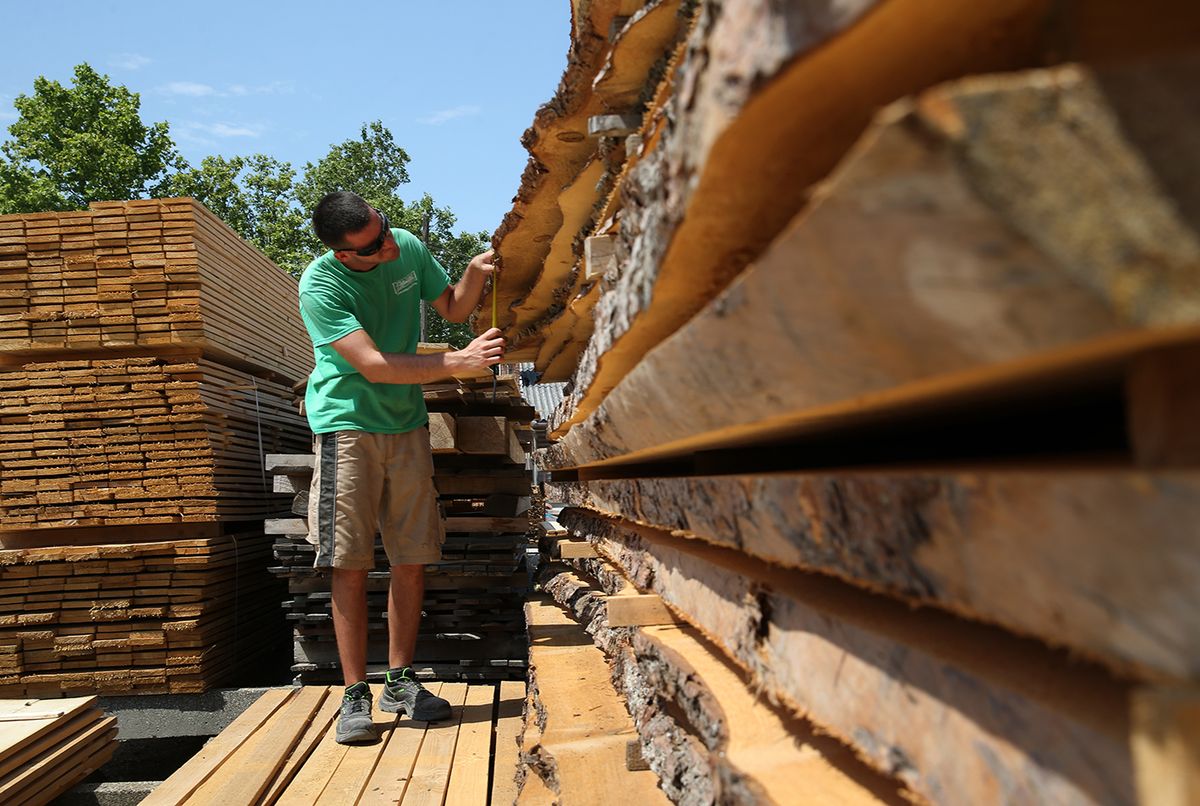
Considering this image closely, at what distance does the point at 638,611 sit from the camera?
2527 mm

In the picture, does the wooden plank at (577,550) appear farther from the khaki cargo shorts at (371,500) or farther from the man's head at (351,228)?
the man's head at (351,228)

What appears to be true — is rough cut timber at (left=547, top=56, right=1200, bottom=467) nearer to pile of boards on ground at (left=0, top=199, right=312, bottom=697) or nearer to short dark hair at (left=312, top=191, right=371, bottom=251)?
short dark hair at (left=312, top=191, right=371, bottom=251)

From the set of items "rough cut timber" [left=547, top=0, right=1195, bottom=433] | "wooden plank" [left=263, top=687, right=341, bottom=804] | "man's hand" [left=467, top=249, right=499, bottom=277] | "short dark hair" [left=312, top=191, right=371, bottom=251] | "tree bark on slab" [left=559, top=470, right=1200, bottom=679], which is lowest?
"wooden plank" [left=263, top=687, right=341, bottom=804]

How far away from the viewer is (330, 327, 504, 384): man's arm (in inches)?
151

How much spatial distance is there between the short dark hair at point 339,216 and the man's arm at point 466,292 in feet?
2.31

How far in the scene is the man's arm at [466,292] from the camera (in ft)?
14.7

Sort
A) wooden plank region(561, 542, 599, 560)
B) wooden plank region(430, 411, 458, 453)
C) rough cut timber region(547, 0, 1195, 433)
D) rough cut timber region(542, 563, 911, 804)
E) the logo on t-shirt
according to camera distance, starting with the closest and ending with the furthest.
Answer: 1. rough cut timber region(547, 0, 1195, 433)
2. rough cut timber region(542, 563, 911, 804)
3. wooden plank region(561, 542, 599, 560)
4. the logo on t-shirt
5. wooden plank region(430, 411, 458, 453)

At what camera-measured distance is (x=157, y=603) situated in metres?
5.27

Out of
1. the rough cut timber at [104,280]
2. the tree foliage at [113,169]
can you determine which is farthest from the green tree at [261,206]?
the rough cut timber at [104,280]

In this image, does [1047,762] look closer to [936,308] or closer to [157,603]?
[936,308]

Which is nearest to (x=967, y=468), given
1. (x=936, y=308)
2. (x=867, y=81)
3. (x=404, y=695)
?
(x=936, y=308)

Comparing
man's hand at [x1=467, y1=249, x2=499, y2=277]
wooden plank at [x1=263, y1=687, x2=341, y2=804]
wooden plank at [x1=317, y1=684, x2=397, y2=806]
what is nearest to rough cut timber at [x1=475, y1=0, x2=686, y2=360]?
man's hand at [x1=467, y1=249, x2=499, y2=277]

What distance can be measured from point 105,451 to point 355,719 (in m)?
2.68

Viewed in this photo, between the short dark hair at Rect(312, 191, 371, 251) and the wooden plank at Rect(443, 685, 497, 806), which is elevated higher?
the short dark hair at Rect(312, 191, 371, 251)
